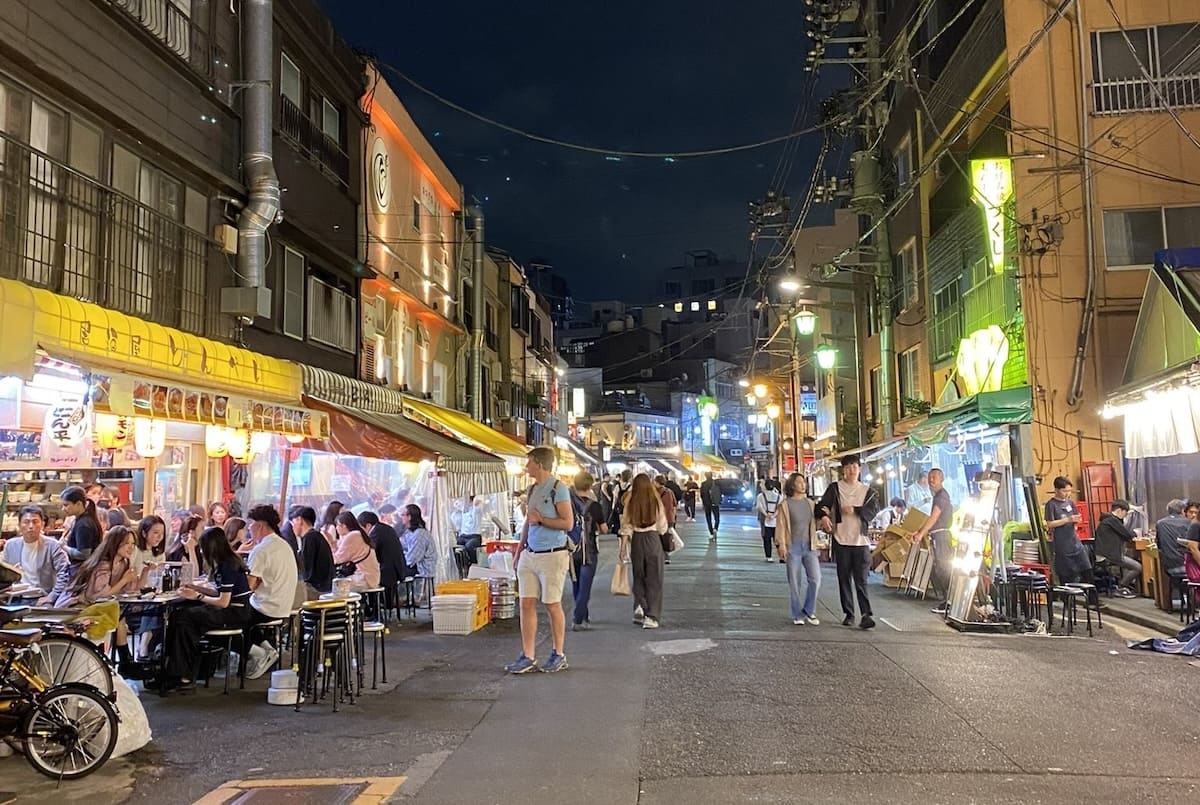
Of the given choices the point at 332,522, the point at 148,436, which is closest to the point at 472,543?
the point at 332,522

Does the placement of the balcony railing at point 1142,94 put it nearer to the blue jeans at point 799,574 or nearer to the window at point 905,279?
the window at point 905,279

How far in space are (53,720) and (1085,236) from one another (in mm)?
17352

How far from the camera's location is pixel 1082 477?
1603 cm

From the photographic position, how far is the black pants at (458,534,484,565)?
1703cm

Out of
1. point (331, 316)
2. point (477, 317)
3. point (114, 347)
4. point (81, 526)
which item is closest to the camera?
point (114, 347)

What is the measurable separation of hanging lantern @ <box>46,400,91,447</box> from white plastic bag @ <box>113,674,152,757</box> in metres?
3.10

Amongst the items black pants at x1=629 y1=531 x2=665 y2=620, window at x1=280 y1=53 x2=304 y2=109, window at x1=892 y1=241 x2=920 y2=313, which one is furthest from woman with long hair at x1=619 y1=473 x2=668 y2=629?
window at x1=892 y1=241 x2=920 y2=313

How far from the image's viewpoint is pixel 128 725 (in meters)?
6.35

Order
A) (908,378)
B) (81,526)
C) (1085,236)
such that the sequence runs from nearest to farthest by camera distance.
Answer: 1. (81,526)
2. (1085,236)
3. (908,378)

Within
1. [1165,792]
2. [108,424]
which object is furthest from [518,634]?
[1165,792]

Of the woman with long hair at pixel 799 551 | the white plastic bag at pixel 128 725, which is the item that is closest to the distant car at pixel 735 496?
the woman with long hair at pixel 799 551

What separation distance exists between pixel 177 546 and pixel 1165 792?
11459mm

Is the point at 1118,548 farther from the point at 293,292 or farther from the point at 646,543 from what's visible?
the point at 293,292

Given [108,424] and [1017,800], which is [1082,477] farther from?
[108,424]
